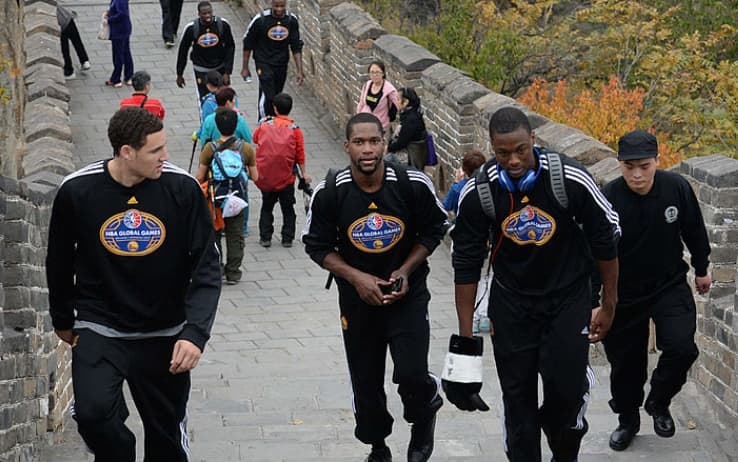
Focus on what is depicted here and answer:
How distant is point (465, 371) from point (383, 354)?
2.10ft

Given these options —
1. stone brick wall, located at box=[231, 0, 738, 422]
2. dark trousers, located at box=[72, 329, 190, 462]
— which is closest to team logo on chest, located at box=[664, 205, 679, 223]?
stone brick wall, located at box=[231, 0, 738, 422]

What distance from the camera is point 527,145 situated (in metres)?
6.04

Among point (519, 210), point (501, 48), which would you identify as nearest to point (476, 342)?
point (519, 210)

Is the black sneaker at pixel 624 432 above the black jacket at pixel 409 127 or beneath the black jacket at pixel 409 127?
above

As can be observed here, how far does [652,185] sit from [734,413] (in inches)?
64.1

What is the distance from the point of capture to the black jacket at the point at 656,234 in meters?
7.11

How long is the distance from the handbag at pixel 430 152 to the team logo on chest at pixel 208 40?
3639mm

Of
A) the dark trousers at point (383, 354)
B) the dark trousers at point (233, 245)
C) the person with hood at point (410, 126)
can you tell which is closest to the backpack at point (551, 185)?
the dark trousers at point (383, 354)

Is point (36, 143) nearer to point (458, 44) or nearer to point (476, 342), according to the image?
point (476, 342)

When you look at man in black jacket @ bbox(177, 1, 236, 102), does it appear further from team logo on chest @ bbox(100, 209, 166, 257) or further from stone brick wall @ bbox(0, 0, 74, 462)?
team logo on chest @ bbox(100, 209, 166, 257)

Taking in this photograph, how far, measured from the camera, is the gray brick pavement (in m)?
7.59

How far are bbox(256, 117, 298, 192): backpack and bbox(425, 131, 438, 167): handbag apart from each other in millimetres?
1590

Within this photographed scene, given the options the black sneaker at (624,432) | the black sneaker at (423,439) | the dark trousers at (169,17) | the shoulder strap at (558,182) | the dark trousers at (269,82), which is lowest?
the dark trousers at (169,17)

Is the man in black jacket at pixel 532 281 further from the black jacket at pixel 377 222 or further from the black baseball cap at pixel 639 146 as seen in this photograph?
the black baseball cap at pixel 639 146
